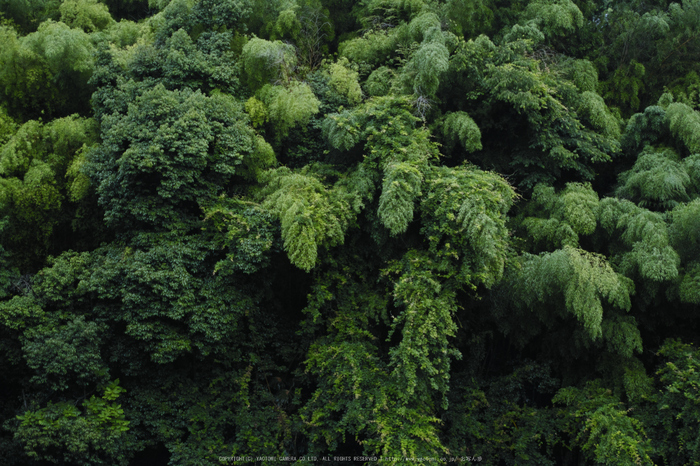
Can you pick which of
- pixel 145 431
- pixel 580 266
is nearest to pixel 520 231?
pixel 580 266

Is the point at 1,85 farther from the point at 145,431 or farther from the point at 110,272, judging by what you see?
the point at 145,431

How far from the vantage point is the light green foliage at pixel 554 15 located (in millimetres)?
10266

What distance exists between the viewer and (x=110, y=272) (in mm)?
7547

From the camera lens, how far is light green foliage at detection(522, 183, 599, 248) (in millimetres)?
7938

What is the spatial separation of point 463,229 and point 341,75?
4.40 meters

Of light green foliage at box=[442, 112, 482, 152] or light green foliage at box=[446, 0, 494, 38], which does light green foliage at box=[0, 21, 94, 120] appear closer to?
light green foliage at box=[442, 112, 482, 152]

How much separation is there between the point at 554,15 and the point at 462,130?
366cm

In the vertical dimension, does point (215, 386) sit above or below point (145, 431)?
above


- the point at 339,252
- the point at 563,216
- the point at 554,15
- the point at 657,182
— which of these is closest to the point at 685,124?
the point at 657,182

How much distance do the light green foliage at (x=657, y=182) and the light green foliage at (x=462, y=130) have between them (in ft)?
8.50

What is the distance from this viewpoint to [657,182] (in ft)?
26.4

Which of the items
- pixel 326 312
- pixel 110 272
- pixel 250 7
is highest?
pixel 250 7

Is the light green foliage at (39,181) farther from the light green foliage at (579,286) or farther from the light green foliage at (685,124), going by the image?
the light green foliage at (685,124)

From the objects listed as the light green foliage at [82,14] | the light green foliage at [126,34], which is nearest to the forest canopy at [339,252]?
the light green foliage at [126,34]
